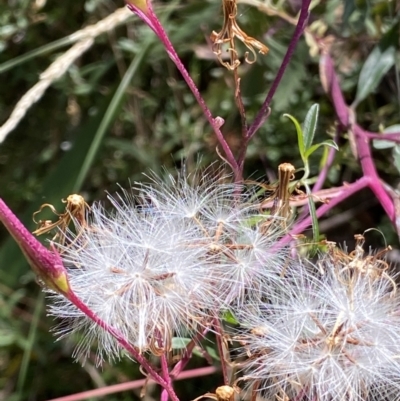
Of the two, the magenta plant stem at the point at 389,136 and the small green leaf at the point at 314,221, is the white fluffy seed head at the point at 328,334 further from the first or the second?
the magenta plant stem at the point at 389,136

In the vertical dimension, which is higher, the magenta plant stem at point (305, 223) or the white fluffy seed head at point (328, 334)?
the magenta plant stem at point (305, 223)

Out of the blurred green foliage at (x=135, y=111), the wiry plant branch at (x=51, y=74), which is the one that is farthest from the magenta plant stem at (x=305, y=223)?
the wiry plant branch at (x=51, y=74)

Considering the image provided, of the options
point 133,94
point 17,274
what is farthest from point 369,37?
point 17,274

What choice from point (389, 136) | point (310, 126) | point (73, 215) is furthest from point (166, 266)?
point (389, 136)

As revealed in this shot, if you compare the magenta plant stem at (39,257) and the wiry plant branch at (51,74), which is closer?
the magenta plant stem at (39,257)

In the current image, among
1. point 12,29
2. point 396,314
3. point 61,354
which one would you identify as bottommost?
point 61,354

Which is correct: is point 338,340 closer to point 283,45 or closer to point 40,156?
point 283,45

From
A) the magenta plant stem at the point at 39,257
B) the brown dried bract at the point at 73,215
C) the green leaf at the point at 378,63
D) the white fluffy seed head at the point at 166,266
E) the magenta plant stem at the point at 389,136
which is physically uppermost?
the magenta plant stem at the point at 39,257

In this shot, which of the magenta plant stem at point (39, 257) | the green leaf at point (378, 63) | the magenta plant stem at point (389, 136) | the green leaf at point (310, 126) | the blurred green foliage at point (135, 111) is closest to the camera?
the magenta plant stem at point (39, 257)

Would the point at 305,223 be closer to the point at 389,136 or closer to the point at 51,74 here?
the point at 389,136
